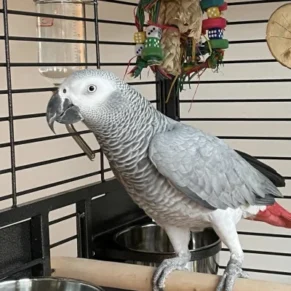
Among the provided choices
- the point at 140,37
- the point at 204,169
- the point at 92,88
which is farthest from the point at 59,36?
the point at 204,169

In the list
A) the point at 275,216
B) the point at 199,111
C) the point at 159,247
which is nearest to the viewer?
the point at 275,216

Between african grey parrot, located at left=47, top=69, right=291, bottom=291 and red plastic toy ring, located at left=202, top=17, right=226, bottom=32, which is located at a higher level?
red plastic toy ring, located at left=202, top=17, right=226, bottom=32

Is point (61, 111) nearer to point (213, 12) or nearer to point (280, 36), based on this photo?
point (213, 12)

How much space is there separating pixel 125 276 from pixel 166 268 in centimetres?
8

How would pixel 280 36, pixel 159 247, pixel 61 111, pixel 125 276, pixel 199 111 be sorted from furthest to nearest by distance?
pixel 199 111, pixel 159 247, pixel 280 36, pixel 125 276, pixel 61 111

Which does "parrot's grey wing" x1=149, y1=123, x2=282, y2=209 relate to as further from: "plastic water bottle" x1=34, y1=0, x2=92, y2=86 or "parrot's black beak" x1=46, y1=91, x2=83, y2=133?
"plastic water bottle" x1=34, y1=0, x2=92, y2=86

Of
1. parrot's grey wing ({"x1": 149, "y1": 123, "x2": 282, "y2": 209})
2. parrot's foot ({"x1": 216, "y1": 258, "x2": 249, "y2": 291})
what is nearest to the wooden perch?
parrot's foot ({"x1": 216, "y1": 258, "x2": 249, "y2": 291})

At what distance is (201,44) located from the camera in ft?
4.29

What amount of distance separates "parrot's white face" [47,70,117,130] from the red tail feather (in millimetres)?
424

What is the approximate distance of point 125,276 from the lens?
112 cm

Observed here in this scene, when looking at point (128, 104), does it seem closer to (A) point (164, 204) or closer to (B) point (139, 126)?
(B) point (139, 126)

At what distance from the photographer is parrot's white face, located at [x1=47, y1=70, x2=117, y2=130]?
0.99m

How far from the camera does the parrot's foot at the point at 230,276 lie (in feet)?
3.43

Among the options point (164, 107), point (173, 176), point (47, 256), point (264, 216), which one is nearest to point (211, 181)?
point (173, 176)
